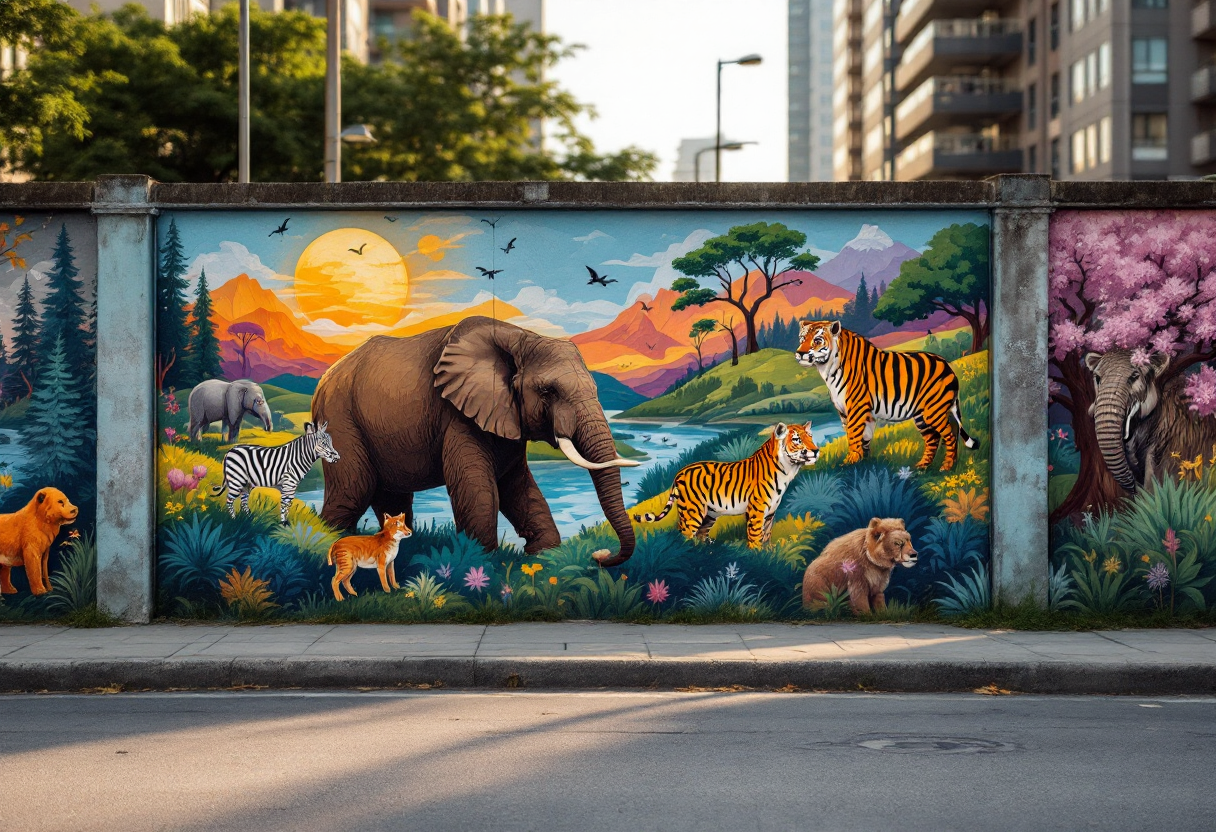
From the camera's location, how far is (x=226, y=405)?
410 inches

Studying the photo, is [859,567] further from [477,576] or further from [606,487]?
[477,576]

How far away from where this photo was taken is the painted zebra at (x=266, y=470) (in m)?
10.3

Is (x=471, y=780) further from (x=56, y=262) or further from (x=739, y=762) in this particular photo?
(x=56, y=262)

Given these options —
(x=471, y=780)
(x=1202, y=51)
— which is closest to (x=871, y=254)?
(x=471, y=780)

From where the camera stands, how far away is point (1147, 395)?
34.2 feet

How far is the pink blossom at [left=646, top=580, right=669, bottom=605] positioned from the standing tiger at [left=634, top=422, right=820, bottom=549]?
466 mm

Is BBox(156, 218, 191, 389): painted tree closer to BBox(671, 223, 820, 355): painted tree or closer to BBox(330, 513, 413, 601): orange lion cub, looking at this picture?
BBox(330, 513, 413, 601): orange lion cub

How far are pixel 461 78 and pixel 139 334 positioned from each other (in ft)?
94.0

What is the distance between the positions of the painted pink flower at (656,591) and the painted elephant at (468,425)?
334 millimetres

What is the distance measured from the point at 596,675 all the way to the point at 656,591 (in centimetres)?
193

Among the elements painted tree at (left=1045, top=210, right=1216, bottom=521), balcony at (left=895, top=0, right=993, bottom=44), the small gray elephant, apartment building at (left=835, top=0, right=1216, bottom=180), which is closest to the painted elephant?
the small gray elephant

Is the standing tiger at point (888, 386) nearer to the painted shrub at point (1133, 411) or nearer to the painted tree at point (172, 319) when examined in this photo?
the painted shrub at point (1133, 411)

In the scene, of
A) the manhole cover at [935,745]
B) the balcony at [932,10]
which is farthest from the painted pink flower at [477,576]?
the balcony at [932,10]

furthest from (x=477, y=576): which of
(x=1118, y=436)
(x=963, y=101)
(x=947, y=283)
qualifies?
(x=963, y=101)
